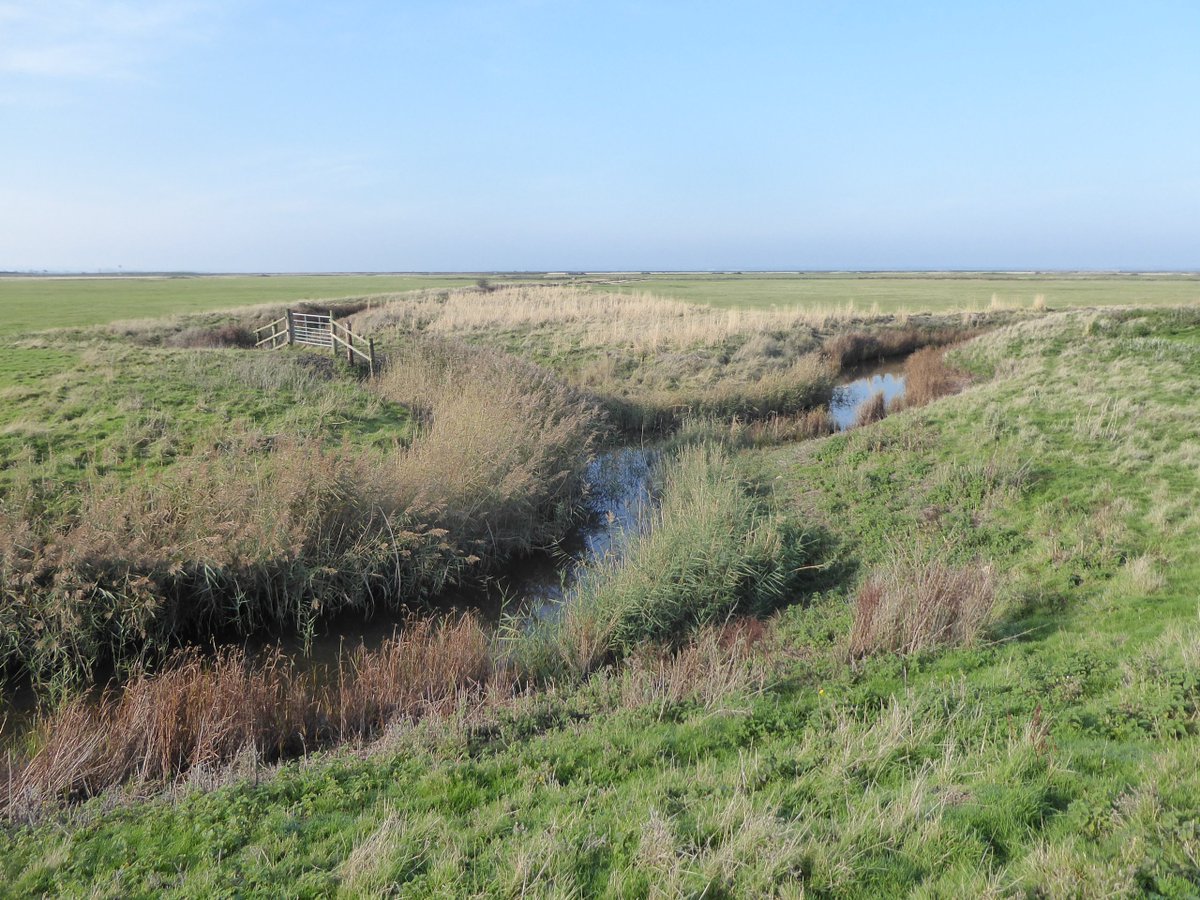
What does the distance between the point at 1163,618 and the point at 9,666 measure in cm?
1214

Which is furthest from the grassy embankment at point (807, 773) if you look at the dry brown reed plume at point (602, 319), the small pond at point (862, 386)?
the dry brown reed plume at point (602, 319)

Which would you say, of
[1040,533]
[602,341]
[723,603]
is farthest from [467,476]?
[602,341]

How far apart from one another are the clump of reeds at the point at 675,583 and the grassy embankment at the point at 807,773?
158 millimetres

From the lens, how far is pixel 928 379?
2436 centimetres

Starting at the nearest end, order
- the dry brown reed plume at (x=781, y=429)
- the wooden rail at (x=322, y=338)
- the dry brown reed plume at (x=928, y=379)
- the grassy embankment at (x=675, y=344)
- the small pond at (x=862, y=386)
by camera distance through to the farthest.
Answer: the dry brown reed plume at (x=781, y=429) → the wooden rail at (x=322, y=338) → the grassy embankment at (x=675, y=344) → the dry brown reed plume at (x=928, y=379) → the small pond at (x=862, y=386)

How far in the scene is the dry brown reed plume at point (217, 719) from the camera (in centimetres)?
535

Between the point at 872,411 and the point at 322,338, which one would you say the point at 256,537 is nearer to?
the point at 322,338

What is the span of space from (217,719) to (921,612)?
678cm

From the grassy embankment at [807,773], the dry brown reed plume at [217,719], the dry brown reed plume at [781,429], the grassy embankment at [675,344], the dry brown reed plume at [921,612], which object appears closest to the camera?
the grassy embankment at [807,773]

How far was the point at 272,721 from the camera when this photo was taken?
6.45 metres

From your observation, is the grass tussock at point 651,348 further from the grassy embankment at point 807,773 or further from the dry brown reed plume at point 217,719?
the dry brown reed plume at point 217,719

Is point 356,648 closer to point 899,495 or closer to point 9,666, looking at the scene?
point 9,666

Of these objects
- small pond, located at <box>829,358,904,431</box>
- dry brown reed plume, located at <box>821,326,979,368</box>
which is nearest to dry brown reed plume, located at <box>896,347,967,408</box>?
small pond, located at <box>829,358,904,431</box>

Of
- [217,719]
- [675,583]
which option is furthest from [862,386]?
[217,719]
